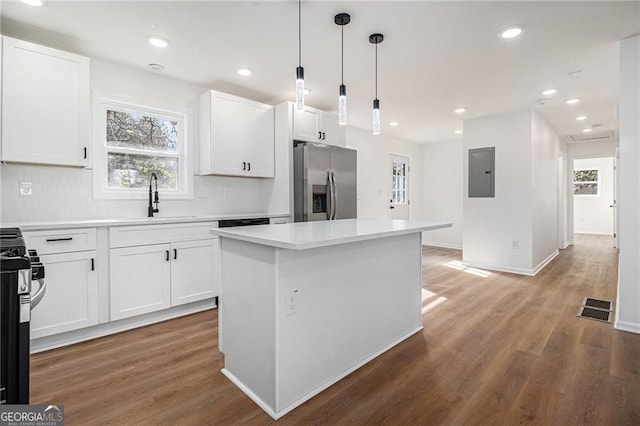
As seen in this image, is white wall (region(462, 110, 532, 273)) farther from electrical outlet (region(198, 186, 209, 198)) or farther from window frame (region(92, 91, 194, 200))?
window frame (region(92, 91, 194, 200))

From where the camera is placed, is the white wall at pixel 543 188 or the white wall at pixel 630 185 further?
the white wall at pixel 543 188

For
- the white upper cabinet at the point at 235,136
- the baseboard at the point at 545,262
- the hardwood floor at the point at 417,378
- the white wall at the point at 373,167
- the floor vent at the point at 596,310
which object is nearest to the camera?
the hardwood floor at the point at 417,378

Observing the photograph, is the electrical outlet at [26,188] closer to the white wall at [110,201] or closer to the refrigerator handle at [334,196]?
the white wall at [110,201]

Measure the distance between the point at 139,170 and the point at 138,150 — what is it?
21cm

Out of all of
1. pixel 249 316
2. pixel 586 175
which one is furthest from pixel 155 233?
pixel 586 175

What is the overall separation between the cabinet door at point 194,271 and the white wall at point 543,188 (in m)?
4.47

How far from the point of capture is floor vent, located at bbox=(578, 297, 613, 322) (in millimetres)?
3029

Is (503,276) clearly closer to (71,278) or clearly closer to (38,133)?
(71,278)

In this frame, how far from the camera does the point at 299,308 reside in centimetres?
176

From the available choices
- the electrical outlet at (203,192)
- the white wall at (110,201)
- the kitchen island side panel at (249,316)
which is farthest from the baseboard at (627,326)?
the electrical outlet at (203,192)

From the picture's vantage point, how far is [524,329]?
9.10 feet

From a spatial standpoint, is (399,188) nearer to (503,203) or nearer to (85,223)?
(503,203)

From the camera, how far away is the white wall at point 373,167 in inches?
237

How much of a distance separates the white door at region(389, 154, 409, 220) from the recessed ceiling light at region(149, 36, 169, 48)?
5.00m
